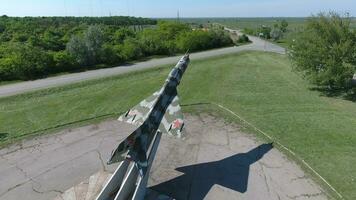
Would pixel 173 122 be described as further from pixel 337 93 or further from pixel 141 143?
pixel 337 93

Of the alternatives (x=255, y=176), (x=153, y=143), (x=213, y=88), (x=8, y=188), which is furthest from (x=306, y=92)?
(x=8, y=188)

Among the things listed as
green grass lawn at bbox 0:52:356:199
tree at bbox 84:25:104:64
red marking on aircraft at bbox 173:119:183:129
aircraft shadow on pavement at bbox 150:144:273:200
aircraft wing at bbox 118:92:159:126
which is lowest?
aircraft shadow on pavement at bbox 150:144:273:200

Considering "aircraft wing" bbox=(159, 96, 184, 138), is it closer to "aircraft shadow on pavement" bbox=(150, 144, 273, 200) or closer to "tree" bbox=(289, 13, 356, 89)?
"aircraft shadow on pavement" bbox=(150, 144, 273, 200)

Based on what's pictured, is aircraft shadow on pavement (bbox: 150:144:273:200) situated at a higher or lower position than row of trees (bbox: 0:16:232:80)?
lower

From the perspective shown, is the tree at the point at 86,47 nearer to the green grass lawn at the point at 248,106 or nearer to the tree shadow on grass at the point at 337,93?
the green grass lawn at the point at 248,106

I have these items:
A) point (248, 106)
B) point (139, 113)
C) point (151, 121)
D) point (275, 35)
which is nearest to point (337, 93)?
point (248, 106)

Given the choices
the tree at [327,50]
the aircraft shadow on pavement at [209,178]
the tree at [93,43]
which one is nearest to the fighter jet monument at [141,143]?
the aircraft shadow on pavement at [209,178]

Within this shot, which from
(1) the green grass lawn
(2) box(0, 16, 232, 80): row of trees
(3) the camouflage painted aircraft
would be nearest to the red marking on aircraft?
(3) the camouflage painted aircraft
